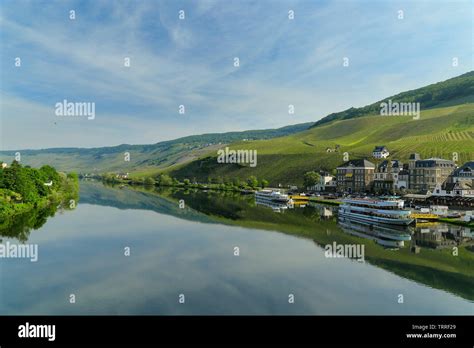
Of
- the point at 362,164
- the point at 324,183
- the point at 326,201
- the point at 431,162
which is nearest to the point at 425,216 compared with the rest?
the point at 326,201

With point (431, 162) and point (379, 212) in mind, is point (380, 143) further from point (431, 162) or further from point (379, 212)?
point (379, 212)

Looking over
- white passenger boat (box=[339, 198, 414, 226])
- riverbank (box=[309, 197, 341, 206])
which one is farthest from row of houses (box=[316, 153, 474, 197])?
white passenger boat (box=[339, 198, 414, 226])

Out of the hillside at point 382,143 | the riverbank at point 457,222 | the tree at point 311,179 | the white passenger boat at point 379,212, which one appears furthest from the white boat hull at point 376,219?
the hillside at point 382,143

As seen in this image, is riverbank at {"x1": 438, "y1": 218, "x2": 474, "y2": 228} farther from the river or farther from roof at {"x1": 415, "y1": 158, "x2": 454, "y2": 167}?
roof at {"x1": 415, "y1": 158, "x2": 454, "y2": 167}

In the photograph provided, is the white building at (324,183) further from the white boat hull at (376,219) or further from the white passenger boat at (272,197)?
the white boat hull at (376,219)
